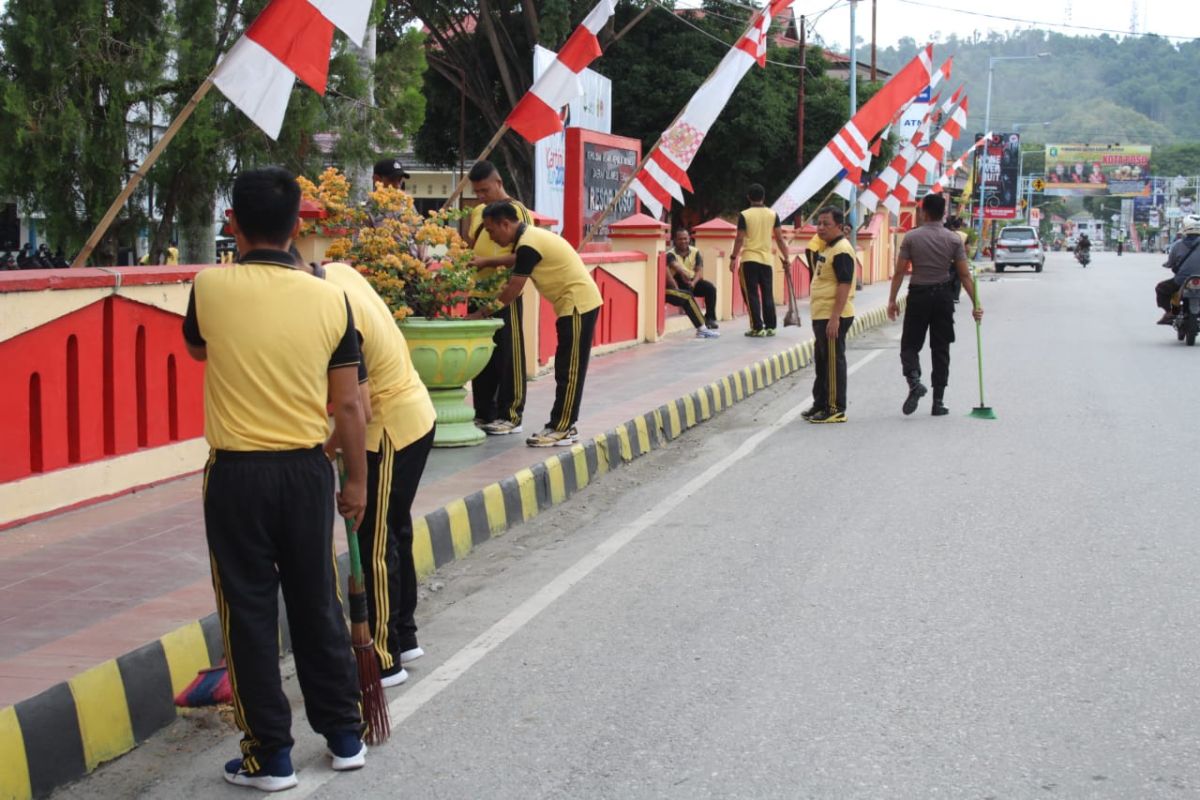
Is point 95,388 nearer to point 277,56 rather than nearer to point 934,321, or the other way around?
point 277,56

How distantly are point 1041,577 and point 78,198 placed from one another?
29.0 feet

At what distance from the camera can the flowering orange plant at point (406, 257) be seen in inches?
343

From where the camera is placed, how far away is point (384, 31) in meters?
29.7

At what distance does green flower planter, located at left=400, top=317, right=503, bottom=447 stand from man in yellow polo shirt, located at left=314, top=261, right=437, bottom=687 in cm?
367

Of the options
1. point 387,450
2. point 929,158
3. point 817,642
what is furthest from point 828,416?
point 929,158

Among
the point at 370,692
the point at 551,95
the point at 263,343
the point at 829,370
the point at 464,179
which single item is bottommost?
the point at 370,692

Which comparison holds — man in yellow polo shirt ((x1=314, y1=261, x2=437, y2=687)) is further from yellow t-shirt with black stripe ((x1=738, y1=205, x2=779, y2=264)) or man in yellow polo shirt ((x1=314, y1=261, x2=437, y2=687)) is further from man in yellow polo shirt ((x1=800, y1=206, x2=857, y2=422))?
yellow t-shirt with black stripe ((x1=738, y1=205, x2=779, y2=264))

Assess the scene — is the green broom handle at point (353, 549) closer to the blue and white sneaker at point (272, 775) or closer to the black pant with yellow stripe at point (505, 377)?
the blue and white sneaker at point (272, 775)

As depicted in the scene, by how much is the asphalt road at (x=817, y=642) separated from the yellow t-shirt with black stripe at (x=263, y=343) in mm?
1087

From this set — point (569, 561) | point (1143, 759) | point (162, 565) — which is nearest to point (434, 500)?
point (569, 561)

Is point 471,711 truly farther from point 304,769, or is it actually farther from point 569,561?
point 569,561

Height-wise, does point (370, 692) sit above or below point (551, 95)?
below

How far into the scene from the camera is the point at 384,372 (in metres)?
4.80

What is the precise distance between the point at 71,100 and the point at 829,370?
645 cm
